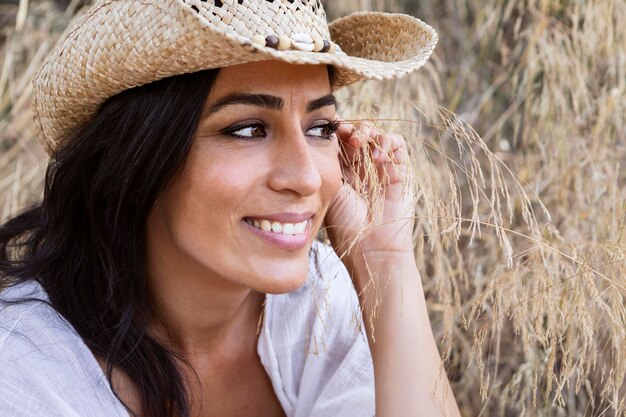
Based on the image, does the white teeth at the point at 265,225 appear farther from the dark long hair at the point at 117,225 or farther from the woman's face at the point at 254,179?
the dark long hair at the point at 117,225

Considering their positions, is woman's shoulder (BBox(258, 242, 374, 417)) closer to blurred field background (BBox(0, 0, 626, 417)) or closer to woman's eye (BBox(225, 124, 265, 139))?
blurred field background (BBox(0, 0, 626, 417))

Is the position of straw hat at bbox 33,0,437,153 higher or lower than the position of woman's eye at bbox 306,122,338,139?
higher

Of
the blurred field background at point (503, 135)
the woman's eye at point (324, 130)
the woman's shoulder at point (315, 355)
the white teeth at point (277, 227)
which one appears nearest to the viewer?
the white teeth at point (277, 227)

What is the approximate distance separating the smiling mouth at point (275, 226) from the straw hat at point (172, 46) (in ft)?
1.17

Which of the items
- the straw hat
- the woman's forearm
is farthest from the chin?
the straw hat

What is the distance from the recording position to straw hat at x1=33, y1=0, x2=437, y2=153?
1.53 metres

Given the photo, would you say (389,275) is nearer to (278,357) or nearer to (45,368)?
(278,357)

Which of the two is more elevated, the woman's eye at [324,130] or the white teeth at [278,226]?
the woman's eye at [324,130]

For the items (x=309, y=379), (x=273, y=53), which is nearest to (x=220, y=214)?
(x=273, y=53)

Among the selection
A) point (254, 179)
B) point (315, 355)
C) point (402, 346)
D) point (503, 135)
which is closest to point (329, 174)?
point (254, 179)

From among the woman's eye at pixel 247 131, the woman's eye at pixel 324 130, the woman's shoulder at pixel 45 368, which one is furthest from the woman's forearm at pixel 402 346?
the woman's shoulder at pixel 45 368

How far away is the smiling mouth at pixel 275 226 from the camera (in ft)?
5.80

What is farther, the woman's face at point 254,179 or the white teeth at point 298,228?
the white teeth at point 298,228

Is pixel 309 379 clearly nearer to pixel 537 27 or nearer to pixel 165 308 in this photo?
pixel 165 308
